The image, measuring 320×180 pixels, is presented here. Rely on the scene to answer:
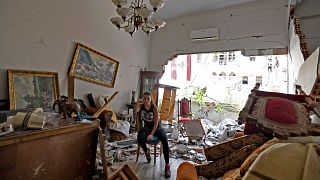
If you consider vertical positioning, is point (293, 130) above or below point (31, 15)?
below

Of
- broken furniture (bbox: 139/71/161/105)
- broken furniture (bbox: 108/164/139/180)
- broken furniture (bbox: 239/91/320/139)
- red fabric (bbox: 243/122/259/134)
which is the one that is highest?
broken furniture (bbox: 139/71/161/105)

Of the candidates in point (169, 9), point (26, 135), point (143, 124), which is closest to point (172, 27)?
Answer: point (169, 9)

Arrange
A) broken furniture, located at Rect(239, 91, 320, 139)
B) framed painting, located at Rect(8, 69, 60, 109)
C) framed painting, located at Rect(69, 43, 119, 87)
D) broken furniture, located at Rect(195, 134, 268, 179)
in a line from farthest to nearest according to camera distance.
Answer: framed painting, located at Rect(69, 43, 119, 87) → framed painting, located at Rect(8, 69, 60, 109) → broken furniture, located at Rect(195, 134, 268, 179) → broken furniture, located at Rect(239, 91, 320, 139)

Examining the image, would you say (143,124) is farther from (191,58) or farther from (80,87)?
(191,58)

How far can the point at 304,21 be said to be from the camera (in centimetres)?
362

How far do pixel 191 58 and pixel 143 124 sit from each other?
17.8ft

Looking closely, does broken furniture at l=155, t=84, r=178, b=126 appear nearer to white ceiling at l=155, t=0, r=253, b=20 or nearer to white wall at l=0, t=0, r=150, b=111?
white wall at l=0, t=0, r=150, b=111

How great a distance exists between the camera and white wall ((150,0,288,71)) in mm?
4594

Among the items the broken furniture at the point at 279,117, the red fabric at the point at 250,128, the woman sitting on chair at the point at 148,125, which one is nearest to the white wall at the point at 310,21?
the broken furniture at the point at 279,117

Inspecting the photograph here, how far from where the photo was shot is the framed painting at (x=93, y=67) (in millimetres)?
4371

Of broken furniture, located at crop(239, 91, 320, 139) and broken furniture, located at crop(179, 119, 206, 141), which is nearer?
broken furniture, located at crop(239, 91, 320, 139)

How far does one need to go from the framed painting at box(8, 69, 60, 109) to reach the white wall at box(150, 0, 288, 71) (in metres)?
3.21


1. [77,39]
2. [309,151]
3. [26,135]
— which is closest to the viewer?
[309,151]

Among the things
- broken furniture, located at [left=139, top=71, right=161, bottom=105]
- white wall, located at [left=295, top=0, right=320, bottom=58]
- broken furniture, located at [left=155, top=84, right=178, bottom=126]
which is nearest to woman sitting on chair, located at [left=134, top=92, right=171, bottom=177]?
broken furniture, located at [left=155, top=84, right=178, bottom=126]
